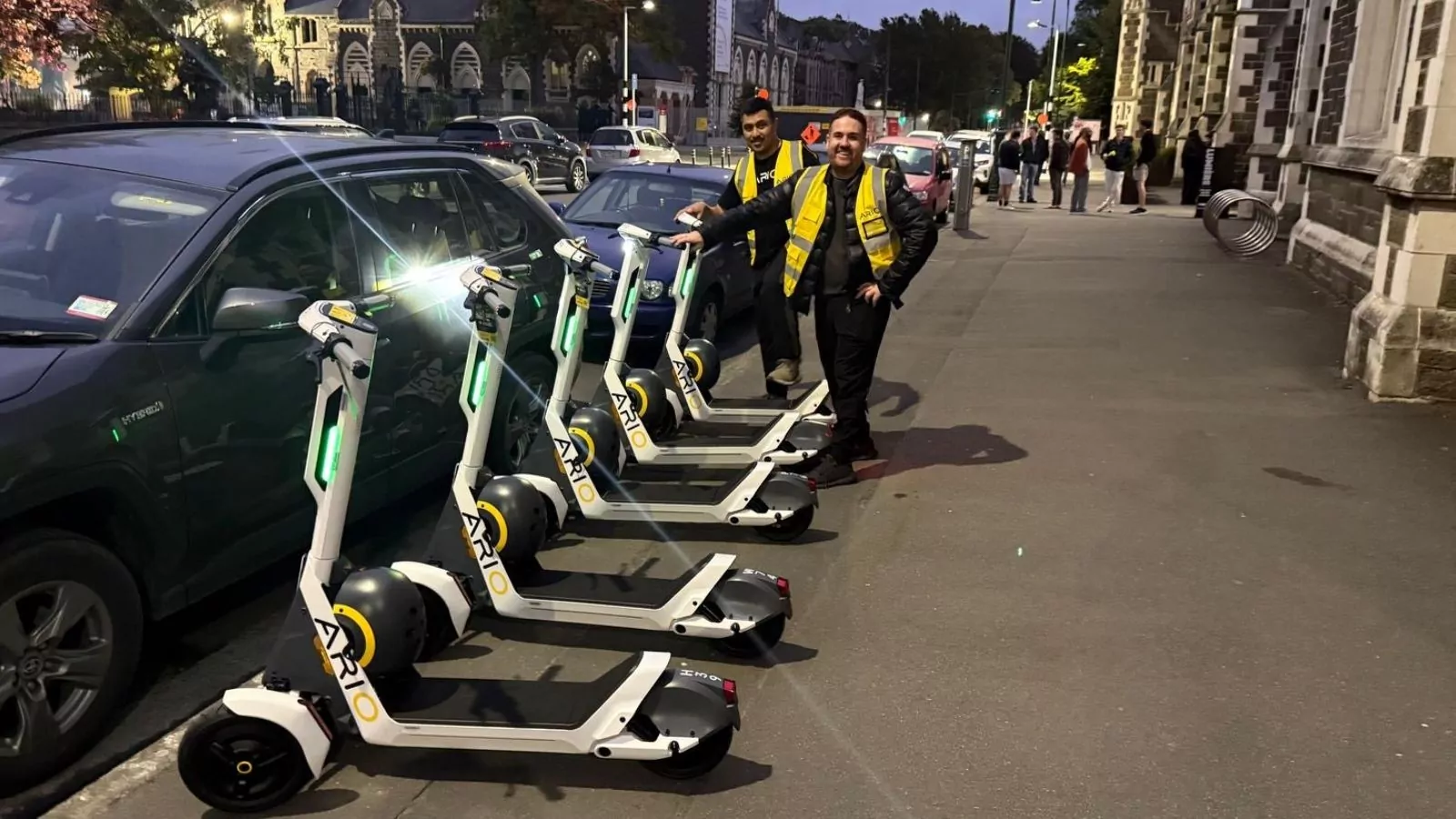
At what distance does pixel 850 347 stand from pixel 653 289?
8.94 ft

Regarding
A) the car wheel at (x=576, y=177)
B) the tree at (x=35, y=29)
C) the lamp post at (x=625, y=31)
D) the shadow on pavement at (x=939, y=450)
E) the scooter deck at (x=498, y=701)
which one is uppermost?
the lamp post at (x=625, y=31)

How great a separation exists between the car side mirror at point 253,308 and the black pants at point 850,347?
10.5ft

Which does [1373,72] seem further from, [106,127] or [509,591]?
[106,127]

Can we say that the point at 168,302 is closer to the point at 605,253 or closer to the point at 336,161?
the point at 336,161

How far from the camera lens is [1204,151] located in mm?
24641

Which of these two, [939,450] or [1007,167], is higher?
[1007,167]

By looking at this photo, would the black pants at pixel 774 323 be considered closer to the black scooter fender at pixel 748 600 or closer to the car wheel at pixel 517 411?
the car wheel at pixel 517 411

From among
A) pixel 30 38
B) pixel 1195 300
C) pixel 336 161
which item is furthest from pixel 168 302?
pixel 30 38

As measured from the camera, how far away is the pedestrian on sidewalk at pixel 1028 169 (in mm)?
27031

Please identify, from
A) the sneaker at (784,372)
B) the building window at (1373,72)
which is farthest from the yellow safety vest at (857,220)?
the building window at (1373,72)

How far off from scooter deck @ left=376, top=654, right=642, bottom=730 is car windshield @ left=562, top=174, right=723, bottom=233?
6.87 metres

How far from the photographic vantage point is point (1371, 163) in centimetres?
1097

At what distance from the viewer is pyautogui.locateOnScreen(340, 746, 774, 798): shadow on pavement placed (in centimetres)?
326

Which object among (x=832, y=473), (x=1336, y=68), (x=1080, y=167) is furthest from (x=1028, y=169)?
(x=832, y=473)
